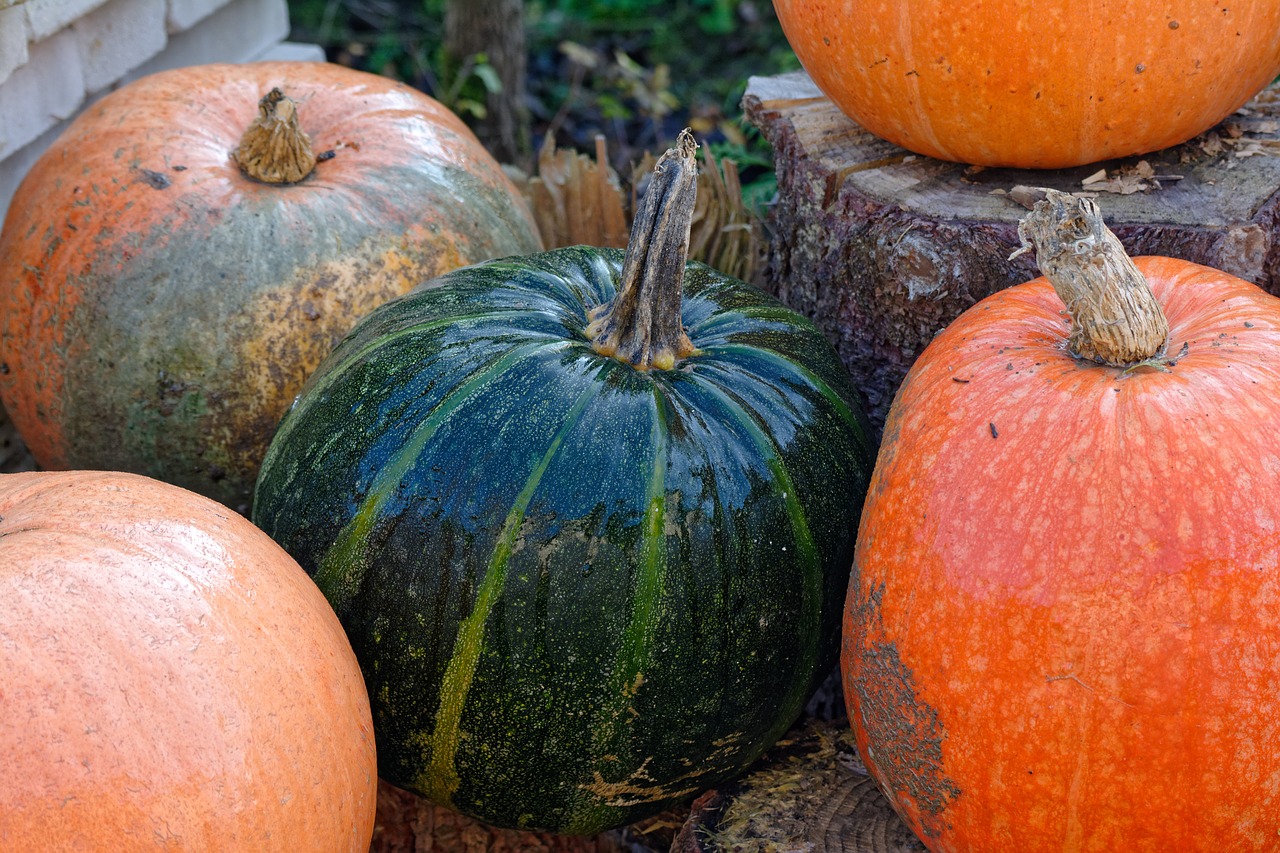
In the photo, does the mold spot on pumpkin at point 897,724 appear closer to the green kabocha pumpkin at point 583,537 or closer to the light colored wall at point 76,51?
the green kabocha pumpkin at point 583,537

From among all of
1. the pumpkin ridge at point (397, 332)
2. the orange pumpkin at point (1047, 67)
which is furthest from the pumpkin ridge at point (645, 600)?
the orange pumpkin at point (1047, 67)

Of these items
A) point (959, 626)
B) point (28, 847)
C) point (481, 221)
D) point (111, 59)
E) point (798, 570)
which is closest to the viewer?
point (28, 847)

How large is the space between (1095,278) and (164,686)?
133 cm

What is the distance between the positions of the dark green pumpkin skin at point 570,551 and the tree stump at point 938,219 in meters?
0.41

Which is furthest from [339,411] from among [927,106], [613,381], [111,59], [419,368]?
[111,59]

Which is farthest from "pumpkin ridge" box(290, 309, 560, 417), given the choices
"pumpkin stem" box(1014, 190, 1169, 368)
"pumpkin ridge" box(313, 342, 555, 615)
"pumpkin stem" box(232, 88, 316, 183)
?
"pumpkin stem" box(1014, 190, 1169, 368)

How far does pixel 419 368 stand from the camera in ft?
6.35

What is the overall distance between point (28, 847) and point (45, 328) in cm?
141

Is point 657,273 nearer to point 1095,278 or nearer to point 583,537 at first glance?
point 583,537

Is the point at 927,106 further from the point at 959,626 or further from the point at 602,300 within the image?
the point at 959,626

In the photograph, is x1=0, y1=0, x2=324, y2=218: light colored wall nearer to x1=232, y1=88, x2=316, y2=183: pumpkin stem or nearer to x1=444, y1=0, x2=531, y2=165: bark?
x1=232, y1=88, x2=316, y2=183: pumpkin stem

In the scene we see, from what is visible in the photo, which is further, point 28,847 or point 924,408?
point 924,408

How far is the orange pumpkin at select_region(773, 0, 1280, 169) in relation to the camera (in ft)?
6.52

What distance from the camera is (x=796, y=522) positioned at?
187cm
